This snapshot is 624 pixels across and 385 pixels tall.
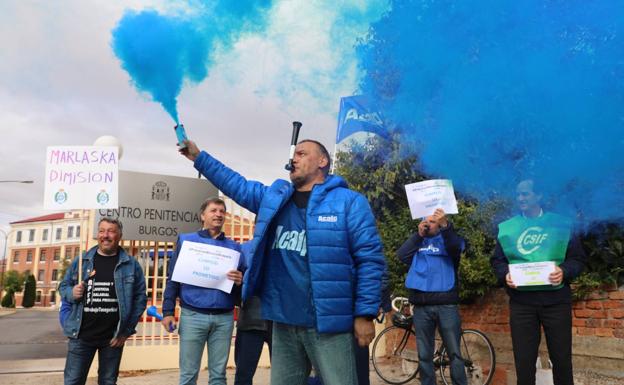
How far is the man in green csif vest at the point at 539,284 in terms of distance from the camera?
4004 millimetres

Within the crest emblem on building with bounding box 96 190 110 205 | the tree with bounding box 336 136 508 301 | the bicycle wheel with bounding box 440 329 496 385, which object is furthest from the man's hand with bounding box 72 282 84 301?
the tree with bounding box 336 136 508 301

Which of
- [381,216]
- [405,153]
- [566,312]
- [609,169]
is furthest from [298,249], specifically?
[381,216]

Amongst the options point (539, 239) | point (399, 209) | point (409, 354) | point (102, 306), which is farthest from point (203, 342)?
point (399, 209)

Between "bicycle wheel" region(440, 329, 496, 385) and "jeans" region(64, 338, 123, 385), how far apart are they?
3.53 metres

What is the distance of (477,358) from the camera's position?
6.31 m

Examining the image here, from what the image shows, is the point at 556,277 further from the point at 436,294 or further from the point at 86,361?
the point at 86,361

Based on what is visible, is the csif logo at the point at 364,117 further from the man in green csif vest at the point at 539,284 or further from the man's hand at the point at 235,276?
the man's hand at the point at 235,276

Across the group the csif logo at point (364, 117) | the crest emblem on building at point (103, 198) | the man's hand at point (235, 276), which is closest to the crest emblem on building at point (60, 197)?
the crest emblem on building at point (103, 198)

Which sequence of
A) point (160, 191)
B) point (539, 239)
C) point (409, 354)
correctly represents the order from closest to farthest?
point (539, 239)
point (409, 354)
point (160, 191)

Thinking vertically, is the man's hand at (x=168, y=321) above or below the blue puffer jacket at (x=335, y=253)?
below

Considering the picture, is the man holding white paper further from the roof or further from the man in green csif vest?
the roof

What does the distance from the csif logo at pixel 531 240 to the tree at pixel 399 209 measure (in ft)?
4.35

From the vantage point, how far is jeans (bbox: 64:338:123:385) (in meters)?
4.43

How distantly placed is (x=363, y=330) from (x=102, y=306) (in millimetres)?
2547
